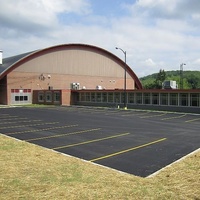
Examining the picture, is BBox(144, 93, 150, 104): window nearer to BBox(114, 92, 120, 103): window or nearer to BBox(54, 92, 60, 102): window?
BBox(114, 92, 120, 103): window

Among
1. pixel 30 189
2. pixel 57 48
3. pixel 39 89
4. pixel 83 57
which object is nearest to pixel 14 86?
pixel 39 89

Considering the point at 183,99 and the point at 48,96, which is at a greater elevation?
the point at 48,96

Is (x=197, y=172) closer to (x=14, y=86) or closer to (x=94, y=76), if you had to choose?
(x=14, y=86)

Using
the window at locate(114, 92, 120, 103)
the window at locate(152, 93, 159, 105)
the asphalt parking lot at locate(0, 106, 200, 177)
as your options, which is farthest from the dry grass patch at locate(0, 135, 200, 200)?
the window at locate(114, 92, 120, 103)

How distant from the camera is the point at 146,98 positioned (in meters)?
42.2

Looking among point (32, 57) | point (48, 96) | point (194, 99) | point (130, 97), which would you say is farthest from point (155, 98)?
point (32, 57)

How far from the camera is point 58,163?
31.1 feet

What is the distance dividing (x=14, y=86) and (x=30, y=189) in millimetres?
50609

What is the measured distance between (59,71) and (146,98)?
2434cm

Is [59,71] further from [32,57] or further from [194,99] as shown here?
[194,99]

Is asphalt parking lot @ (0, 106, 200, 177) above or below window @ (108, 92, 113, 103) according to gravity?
below

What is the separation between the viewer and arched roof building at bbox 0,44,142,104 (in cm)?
5519

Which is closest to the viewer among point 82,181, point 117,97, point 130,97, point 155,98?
point 82,181

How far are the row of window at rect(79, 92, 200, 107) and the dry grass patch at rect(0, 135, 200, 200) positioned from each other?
27.3 meters
